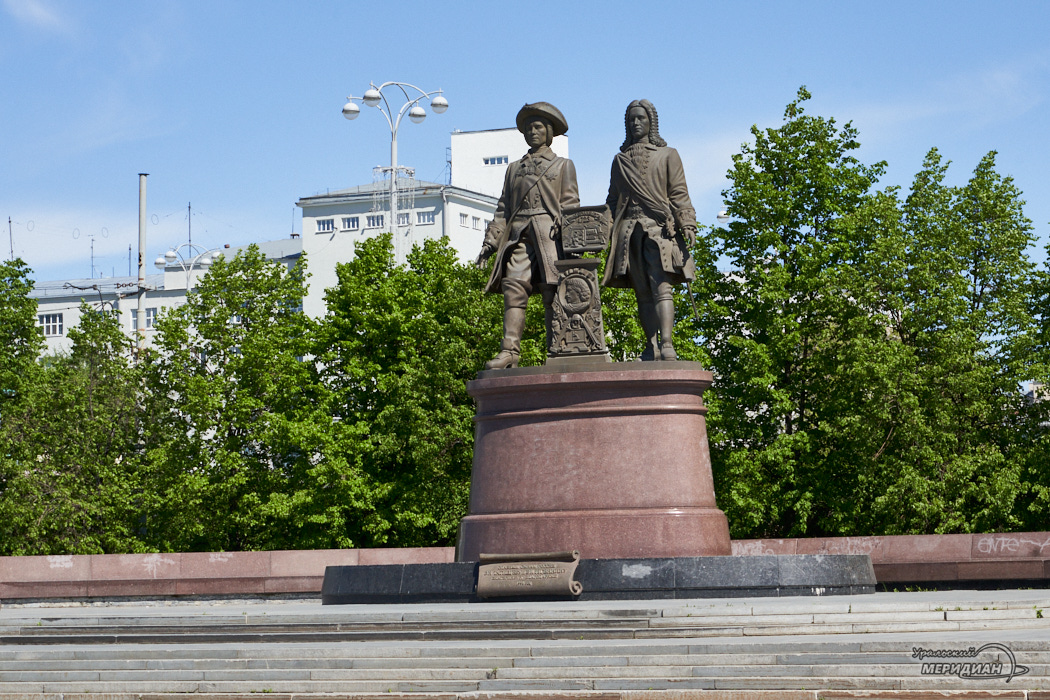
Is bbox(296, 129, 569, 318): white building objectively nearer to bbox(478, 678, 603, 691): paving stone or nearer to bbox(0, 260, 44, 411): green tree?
bbox(0, 260, 44, 411): green tree

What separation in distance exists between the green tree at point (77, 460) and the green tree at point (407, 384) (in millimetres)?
5446

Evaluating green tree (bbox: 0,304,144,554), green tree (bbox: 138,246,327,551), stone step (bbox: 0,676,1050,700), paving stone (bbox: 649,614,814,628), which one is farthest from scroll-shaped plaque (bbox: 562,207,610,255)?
green tree (bbox: 0,304,144,554)

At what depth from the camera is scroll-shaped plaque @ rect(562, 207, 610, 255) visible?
14.9 metres

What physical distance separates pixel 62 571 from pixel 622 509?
11.9 m

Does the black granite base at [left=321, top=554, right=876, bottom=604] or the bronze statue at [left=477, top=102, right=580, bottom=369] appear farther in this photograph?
the bronze statue at [left=477, top=102, right=580, bottom=369]

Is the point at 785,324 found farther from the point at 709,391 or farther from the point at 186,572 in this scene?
the point at 186,572

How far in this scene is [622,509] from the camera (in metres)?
13.7

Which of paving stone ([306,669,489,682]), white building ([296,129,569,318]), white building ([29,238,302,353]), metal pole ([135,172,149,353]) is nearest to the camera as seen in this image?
paving stone ([306,669,489,682])

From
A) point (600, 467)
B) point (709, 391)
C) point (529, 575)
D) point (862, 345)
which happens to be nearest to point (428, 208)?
point (709, 391)

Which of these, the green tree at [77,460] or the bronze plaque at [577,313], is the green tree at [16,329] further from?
the bronze plaque at [577,313]

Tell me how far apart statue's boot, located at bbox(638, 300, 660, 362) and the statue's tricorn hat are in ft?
7.58

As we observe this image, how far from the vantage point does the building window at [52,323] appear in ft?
266

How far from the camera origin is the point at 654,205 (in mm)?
14922

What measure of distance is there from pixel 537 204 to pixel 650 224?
138 centimetres
